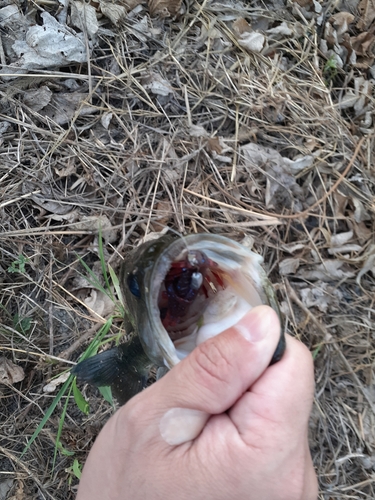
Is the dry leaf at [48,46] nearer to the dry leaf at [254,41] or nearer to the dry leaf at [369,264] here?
the dry leaf at [254,41]

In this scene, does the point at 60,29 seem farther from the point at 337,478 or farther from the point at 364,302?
the point at 337,478

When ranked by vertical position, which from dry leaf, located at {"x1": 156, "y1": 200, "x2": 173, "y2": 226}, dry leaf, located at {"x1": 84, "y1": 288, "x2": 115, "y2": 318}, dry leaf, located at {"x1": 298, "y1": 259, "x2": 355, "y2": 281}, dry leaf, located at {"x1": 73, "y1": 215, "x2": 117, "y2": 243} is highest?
dry leaf, located at {"x1": 156, "y1": 200, "x2": 173, "y2": 226}

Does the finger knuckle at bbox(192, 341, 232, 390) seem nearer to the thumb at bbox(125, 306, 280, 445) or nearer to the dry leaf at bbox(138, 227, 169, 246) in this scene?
the thumb at bbox(125, 306, 280, 445)

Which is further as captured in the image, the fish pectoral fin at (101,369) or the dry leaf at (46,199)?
the dry leaf at (46,199)

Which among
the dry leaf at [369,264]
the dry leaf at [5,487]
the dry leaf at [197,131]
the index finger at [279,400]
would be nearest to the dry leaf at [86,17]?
the dry leaf at [197,131]

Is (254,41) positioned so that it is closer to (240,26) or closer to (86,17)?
(240,26)

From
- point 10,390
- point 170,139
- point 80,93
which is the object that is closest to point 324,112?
point 170,139

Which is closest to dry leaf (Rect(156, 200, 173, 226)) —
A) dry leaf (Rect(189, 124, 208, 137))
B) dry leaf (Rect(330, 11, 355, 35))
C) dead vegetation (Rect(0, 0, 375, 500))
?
dead vegetation (Rect(0, 0, 375, 500))
